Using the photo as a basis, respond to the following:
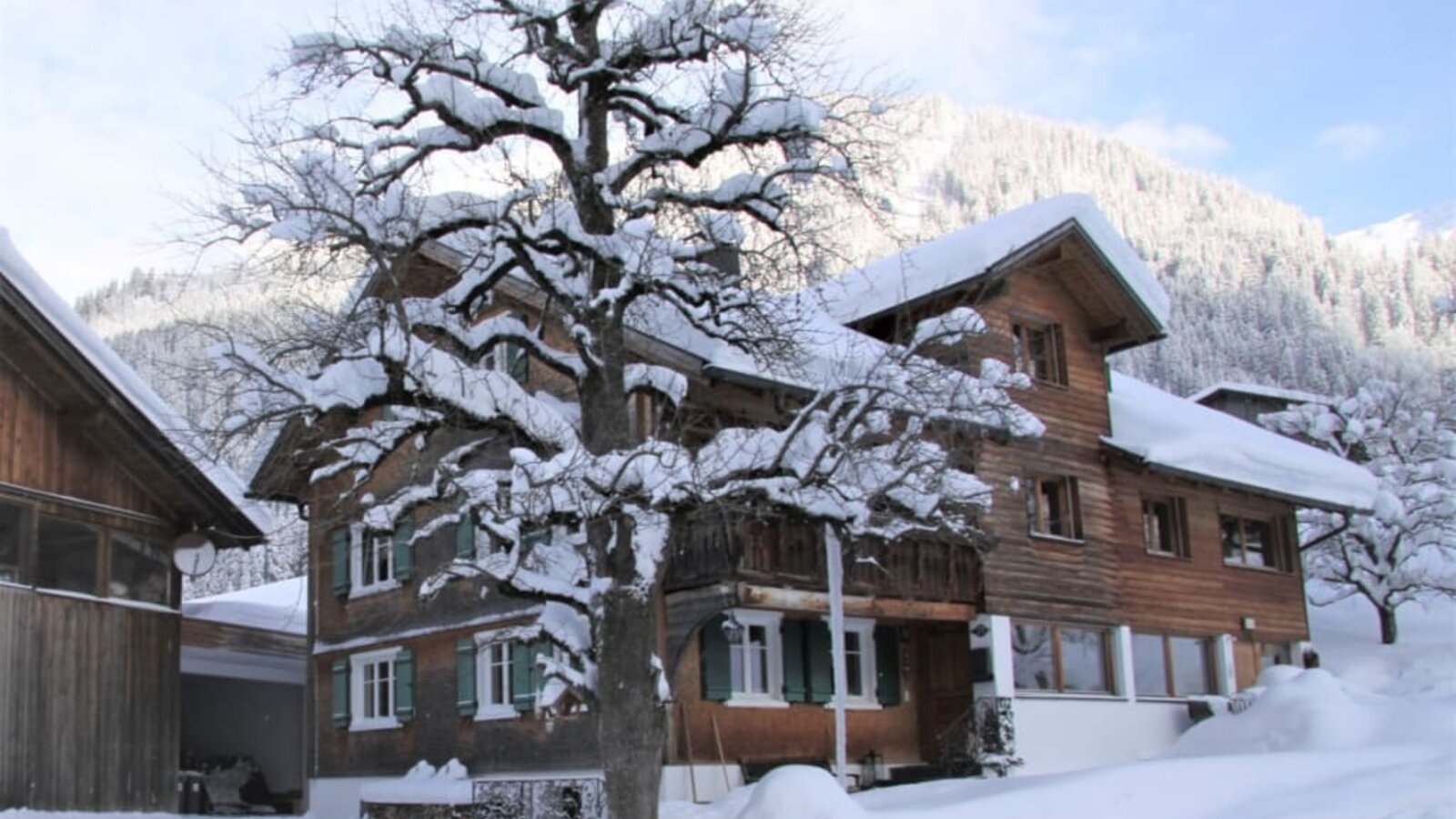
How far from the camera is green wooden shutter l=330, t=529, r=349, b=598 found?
26000 millimetres

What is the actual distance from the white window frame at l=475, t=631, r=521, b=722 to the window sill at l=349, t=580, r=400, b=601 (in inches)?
114

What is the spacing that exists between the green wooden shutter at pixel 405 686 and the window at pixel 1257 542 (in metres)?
16.1

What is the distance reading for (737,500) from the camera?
43.9 ft

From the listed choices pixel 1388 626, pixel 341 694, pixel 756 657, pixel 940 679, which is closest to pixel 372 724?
pixel 341 694

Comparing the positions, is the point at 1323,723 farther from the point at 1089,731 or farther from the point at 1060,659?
the point at 1060,659

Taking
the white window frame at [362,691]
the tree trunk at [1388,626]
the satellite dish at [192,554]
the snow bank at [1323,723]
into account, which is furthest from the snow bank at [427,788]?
the tree trunk at [1388,626]

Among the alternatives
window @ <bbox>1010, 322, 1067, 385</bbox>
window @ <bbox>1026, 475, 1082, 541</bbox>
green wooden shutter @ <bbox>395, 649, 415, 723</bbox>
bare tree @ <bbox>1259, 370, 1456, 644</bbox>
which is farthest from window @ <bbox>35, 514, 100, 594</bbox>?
bare tree @ <bbox>1259, 370, 1456, 644</bbox>

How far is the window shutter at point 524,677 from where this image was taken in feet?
68.9

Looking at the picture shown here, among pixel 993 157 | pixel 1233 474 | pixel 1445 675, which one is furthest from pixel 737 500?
pixel 993 157

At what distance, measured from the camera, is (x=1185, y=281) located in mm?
112312

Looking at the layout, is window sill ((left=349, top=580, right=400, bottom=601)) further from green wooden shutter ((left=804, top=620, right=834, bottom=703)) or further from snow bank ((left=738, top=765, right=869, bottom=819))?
snow bank ((left=738, top=765, right=869, bottom=819))

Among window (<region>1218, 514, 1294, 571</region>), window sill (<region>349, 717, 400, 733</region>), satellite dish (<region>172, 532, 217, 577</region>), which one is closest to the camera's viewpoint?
satellite dish (<region>172, 532, 217, 577</region>)

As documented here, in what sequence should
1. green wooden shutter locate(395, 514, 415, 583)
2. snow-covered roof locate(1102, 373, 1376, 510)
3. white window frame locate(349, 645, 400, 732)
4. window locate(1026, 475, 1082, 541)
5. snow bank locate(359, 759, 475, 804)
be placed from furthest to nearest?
snow-covered roof locate(1102, 373, 1376, 510) < window locate(1026, 475, 1082, 541) < white window frame locate(349, 645, 400, 732) < green wooden shutter locate(395, 514, 415, 583) < snow bank locate(359, 759, 475, 804)

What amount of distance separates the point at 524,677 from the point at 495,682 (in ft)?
4.50
